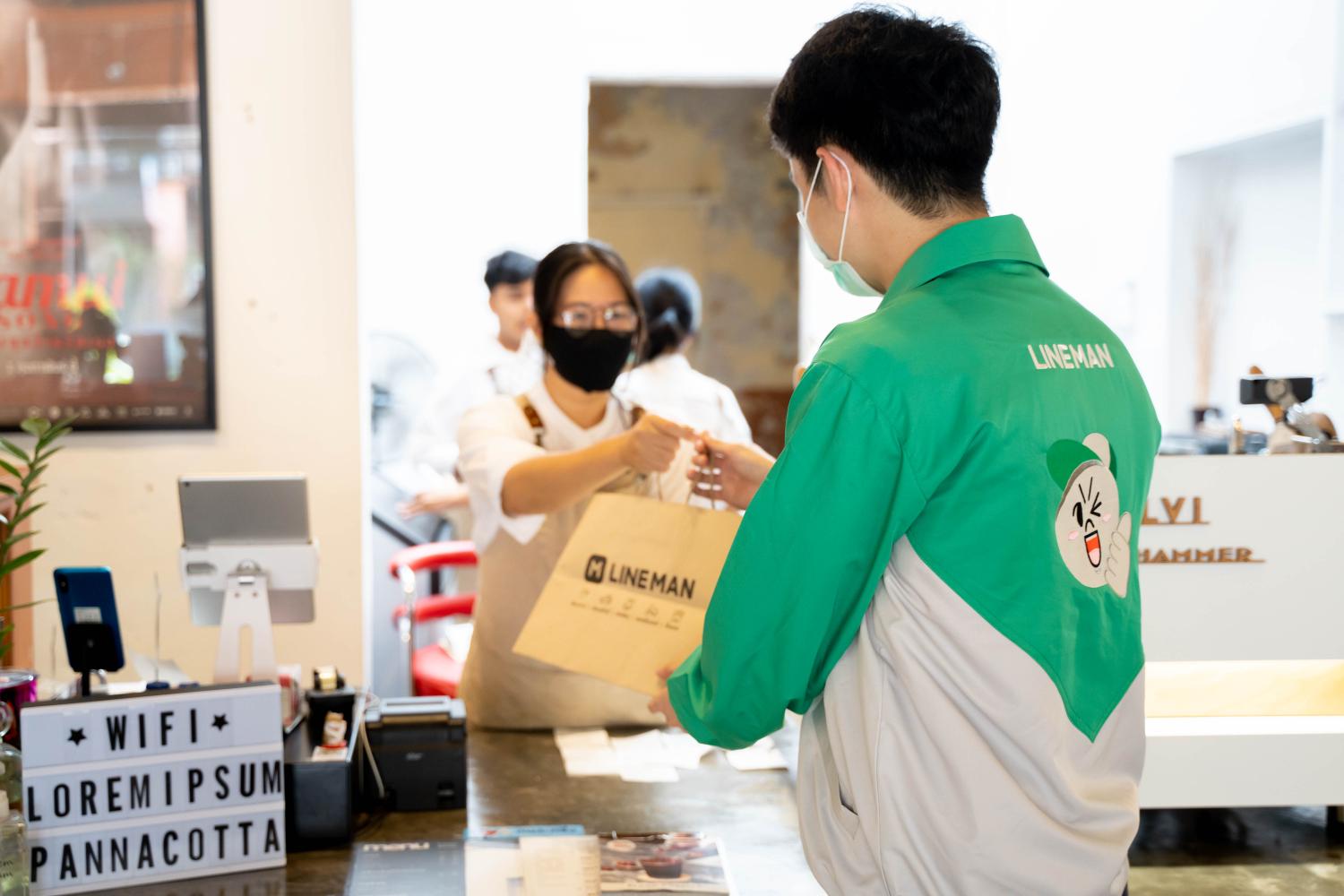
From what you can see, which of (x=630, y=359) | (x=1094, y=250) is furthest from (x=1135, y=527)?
(x=1094, y=250)

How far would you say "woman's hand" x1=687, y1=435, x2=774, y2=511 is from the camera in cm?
200

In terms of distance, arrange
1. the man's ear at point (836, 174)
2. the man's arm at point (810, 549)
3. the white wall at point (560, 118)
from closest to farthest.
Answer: the man's arm at point (810, 549) → the man's ear at point (836, 174) → the white wall at point (560, 118)

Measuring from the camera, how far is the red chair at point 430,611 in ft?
11.0

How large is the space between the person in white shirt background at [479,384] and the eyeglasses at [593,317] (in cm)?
185

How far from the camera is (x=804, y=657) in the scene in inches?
47.5

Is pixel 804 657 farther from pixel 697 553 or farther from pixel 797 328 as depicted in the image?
pixel 797 328

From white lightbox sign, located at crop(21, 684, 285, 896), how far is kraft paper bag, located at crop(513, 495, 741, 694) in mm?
410

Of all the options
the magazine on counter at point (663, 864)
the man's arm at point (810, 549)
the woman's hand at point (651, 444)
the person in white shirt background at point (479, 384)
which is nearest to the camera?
the man's arm at point (810, 549)

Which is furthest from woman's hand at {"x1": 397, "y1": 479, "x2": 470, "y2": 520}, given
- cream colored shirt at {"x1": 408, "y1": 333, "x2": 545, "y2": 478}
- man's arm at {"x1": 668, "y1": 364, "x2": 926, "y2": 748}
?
man's arm at {"x1": 668, "y1": 364, "x2": 926, "y2": 748}

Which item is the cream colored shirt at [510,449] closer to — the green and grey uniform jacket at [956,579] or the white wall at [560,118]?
the green and grey uniform jacket at [956,579]

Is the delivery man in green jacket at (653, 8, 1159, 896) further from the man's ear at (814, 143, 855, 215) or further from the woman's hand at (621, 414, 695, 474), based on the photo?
the woman's hand at (621, 414, 695, 474)

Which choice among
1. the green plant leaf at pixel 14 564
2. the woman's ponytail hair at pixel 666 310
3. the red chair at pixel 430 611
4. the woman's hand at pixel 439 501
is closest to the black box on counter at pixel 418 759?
the green plant leaf at pixel 14 564

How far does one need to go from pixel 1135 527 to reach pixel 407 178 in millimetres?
5279

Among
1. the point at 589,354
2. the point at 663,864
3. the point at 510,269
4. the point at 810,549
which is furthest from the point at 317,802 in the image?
the point at 510,269
